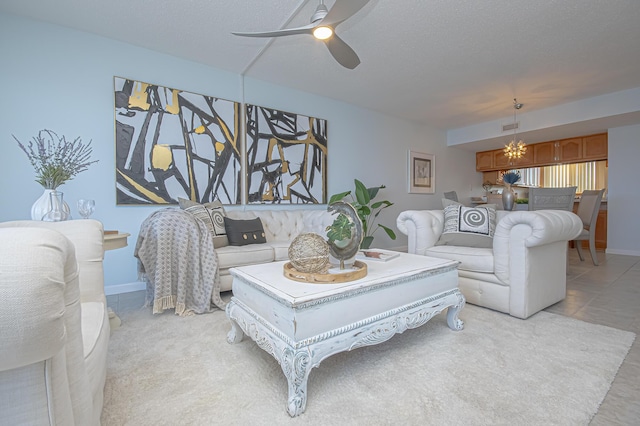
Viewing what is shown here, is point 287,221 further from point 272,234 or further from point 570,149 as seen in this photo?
point 570,149

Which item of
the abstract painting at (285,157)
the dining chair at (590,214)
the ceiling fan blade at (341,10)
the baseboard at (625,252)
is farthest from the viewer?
the baseboard at (625,252)

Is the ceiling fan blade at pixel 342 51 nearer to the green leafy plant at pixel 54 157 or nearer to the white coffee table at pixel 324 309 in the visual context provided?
the white coffee table at pixel 324 309

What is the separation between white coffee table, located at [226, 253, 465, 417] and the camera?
1193 mm

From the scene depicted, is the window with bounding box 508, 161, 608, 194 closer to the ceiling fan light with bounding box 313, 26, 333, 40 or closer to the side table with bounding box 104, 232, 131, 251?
the ceiling fan light with bounding box 313, 26, 333, 40

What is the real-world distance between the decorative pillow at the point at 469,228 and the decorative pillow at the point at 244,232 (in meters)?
1.81

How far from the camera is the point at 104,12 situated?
2.42 m

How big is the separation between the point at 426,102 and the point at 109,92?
13.4ft

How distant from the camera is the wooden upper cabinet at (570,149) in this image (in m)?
5.30

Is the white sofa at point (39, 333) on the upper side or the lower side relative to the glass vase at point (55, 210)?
lower

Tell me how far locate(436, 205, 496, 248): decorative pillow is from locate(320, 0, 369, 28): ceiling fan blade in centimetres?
198

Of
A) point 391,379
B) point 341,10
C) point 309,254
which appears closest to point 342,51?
point 341,10

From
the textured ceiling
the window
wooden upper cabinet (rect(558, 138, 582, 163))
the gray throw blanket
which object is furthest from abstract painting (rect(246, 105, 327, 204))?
the window

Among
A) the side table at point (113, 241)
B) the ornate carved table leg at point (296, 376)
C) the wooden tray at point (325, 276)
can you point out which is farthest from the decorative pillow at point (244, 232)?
the ornate carved table leg at point (296, 376)

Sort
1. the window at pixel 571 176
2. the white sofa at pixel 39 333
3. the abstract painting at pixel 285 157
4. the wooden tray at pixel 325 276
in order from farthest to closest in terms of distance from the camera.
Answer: the window at pixel 571 176 < the abstract painting at pixel 285 157 < the wooden tray at pixel 325 276 < the white sofa at pixel 39 333
